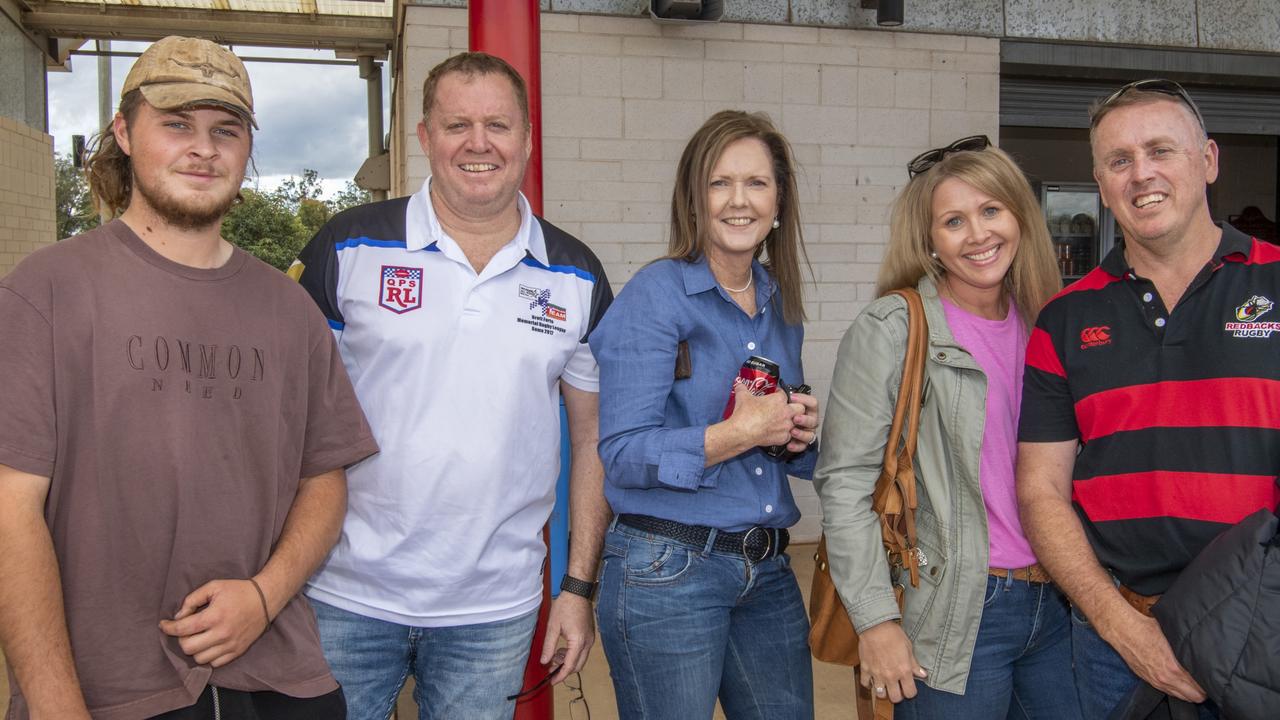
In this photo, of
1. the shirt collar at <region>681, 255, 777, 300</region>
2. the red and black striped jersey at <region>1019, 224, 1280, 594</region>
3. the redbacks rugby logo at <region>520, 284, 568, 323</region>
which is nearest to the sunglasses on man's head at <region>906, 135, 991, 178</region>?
the red and black striped jersey at <region>1019, 224, 1280, 594</region>

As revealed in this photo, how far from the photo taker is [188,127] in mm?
1523

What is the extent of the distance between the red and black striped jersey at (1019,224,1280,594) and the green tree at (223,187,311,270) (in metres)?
19.3

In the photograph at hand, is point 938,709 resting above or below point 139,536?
below

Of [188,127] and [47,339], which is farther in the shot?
[188,127]

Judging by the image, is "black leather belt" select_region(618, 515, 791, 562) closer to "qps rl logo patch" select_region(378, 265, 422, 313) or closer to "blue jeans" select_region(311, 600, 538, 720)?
"blue jeans" select_region(311, 600, 538, 720)

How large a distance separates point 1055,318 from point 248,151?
1557 millimetres

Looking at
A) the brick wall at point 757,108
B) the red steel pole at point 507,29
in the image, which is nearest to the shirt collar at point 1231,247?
the red steel pole at point 507,29

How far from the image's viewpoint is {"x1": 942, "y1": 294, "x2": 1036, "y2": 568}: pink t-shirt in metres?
1.84

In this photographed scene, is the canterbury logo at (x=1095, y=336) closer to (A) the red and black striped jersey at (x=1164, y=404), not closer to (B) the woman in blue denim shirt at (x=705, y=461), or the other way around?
(A) the red and black striped jersey at (x=1164, y=404)

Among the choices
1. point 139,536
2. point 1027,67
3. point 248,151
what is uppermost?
point 1027,67

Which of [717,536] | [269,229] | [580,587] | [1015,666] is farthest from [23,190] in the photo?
[269,229]

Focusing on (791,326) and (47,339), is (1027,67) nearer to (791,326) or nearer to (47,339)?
(791,326)

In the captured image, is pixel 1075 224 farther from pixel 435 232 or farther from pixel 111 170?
pixel 111 170

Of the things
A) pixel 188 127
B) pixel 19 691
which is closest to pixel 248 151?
pixel 188 127
